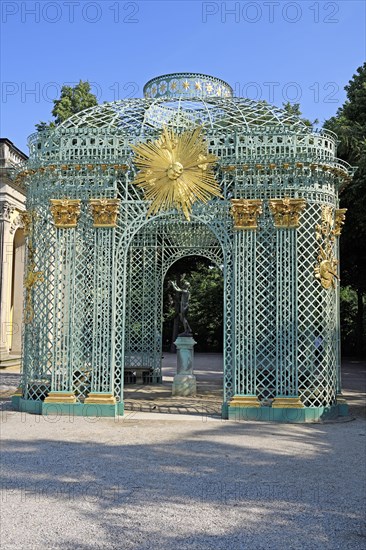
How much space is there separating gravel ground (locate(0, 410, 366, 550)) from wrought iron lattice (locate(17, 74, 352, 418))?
1.18 metres

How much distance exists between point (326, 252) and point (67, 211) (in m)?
4.54

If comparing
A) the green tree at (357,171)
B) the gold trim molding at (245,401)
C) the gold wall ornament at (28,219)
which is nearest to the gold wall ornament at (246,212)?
the gold trim molding at (245,401)

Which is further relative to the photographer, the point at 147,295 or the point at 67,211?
the point at 147,295

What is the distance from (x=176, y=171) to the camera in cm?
998

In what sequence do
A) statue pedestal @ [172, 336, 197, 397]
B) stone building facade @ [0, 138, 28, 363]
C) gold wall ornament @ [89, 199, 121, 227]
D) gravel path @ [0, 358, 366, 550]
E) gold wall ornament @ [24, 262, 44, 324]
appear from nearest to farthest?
gravel path @ [0, 358, 366, 550]
gold wall ornament @ [89, 199, 121, 227]
gold wall ornament @ [24, 262, 44, 324]
statue pedestal @ [172, 336, 197, 397]
stone building facade @ [0, 138, 28, 363]

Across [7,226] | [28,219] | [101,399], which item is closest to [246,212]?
[101,399]

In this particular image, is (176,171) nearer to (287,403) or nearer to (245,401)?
(245,401)

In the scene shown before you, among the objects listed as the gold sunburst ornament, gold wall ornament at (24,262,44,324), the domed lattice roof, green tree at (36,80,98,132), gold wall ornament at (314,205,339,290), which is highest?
green tree at (36,80,98,132)

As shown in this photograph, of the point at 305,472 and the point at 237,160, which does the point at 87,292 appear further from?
the point at 305,472

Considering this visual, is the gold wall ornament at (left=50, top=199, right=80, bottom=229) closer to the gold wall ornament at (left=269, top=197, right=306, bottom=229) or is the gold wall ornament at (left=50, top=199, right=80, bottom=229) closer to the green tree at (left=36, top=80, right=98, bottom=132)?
the gold wall ornament at (left=269, top=197, right=306, bottom=229)

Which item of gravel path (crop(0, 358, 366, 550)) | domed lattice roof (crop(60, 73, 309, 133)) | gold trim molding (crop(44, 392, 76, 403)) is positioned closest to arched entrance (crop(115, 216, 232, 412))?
domed lattice roof (crop(60, 73, 309, 133))

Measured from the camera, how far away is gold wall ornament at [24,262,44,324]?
10.5m

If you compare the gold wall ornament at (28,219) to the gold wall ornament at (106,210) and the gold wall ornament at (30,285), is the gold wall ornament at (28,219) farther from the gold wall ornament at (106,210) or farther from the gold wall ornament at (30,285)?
the gold wall ornament at (106,210)

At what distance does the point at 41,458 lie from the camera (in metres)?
7.03
